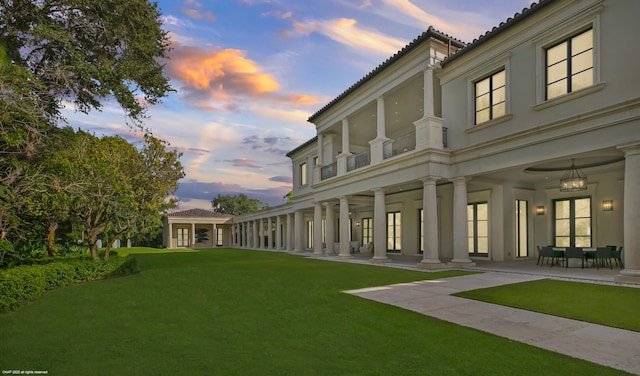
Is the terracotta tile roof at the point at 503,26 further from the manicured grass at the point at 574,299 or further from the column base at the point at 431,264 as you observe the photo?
the manicured grass at the point at 574,299

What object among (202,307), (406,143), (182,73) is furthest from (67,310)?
(406,143)

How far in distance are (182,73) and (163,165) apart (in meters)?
4.10

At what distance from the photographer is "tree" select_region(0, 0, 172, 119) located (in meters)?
8.53

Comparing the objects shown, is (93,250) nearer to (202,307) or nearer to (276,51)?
(202,307)

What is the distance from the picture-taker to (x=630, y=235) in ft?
28.1

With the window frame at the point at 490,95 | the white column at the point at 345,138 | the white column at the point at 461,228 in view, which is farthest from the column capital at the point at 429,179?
the white column at the point at 345,138

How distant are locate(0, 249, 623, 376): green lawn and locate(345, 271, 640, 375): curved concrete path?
32 centimetres

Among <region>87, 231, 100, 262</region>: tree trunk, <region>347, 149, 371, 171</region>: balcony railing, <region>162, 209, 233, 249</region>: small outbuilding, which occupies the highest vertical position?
<region>347, 149, 371, 171</region>: balcony railing

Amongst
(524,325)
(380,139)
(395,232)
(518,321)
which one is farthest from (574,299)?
(395,232)

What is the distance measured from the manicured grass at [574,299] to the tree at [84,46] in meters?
10.4

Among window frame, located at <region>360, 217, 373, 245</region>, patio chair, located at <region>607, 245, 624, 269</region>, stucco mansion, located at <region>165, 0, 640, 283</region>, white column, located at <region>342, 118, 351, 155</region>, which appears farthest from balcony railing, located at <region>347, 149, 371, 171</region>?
patio chair, located at <region>607, 245, 624, 269</region>

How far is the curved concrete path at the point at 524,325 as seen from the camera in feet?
14.1

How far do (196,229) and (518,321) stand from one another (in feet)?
160

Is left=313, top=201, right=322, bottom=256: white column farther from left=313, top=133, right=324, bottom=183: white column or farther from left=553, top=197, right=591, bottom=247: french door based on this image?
left=553, top=197, right=591, bottom=247: french door
